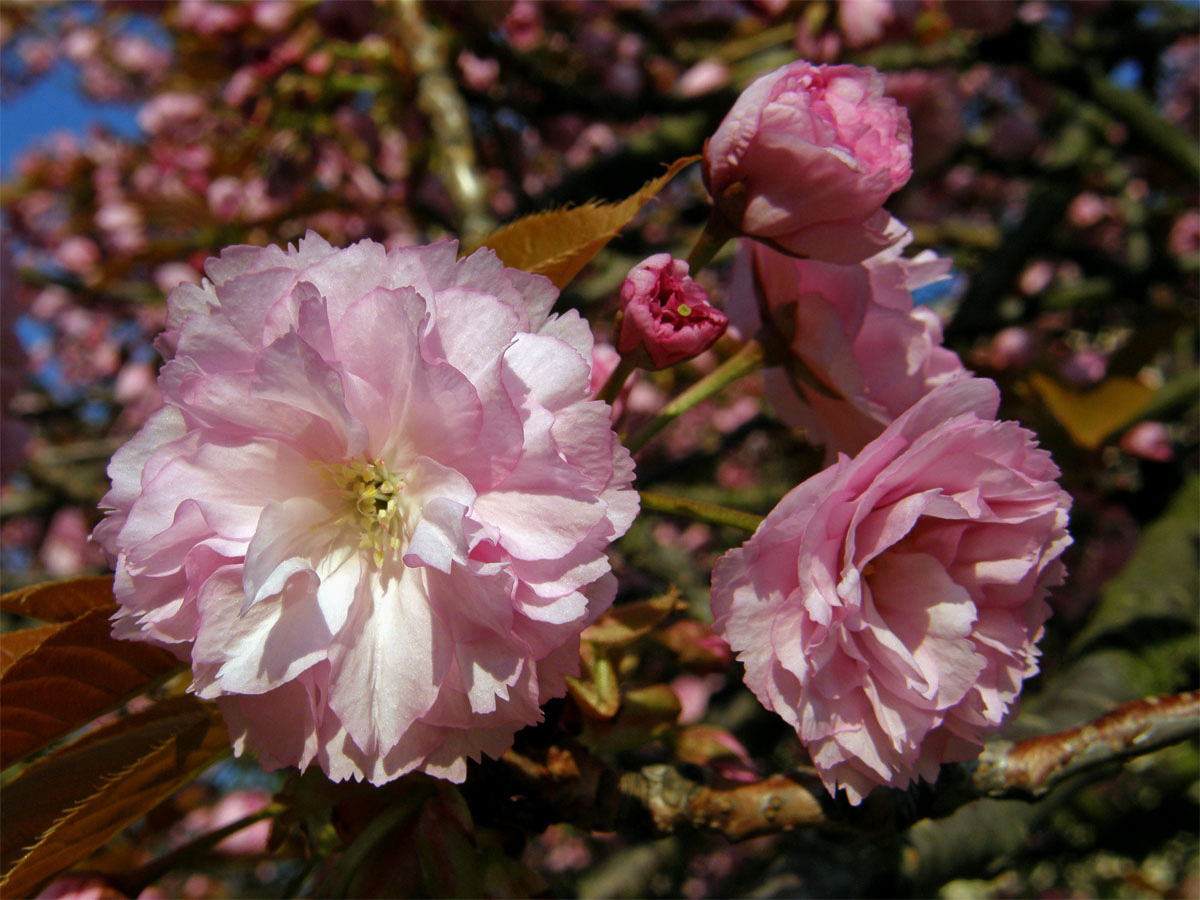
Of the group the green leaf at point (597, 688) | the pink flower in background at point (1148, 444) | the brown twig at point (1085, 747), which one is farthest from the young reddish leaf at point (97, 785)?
the pink flower in background at point (1148, 444)

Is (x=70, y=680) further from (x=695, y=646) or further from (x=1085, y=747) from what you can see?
(x=1085, y=747)

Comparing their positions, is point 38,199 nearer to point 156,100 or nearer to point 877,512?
point 156,100

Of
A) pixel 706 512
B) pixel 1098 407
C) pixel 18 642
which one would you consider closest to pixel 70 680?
pixel 18 642

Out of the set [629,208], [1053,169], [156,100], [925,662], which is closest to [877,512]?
[925,662]

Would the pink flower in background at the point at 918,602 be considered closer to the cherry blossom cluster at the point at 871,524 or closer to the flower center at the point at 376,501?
the cherry blossom cluster at the point at 871,524

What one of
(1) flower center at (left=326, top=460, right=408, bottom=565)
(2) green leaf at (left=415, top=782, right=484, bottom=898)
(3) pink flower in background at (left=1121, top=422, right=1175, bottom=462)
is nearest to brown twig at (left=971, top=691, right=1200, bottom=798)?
(2) green leaf at (left=415, top=782, right=484, bottom=898)

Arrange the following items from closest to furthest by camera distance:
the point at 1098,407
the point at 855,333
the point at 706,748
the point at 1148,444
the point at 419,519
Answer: the point at 419,519 < the point at 855,333 < the point at 706,748 < the point at 1098,407 < the point at 1148,444
